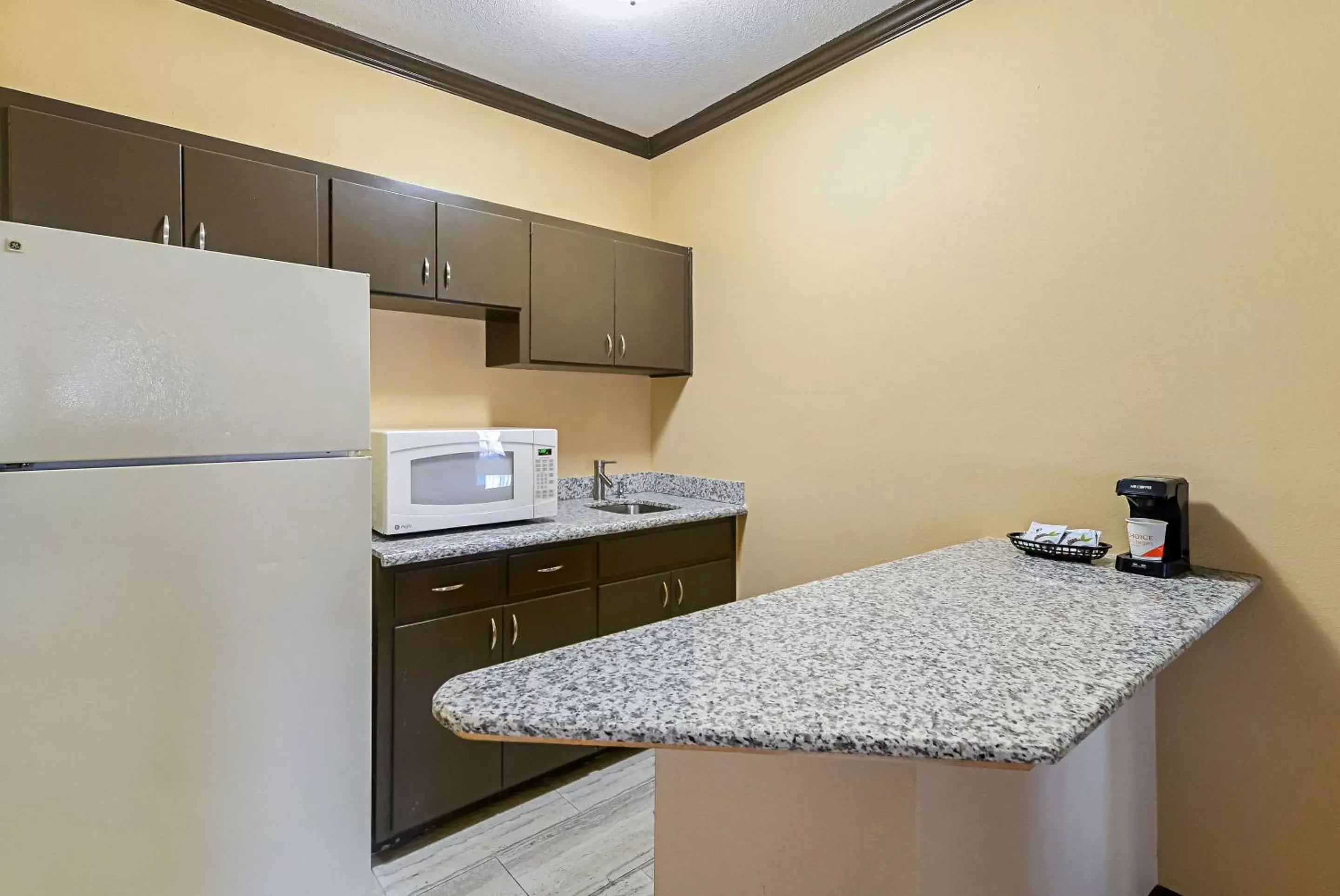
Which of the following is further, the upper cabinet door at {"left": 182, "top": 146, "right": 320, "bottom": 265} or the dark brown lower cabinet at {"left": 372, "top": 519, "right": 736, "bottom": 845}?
the dark brown lower cabinet at {"left": 372, "top": 519, "right": 736, "bottom": 845}

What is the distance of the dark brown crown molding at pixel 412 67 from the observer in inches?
84.3

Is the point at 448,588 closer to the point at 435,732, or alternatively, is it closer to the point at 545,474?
the point at 435,732

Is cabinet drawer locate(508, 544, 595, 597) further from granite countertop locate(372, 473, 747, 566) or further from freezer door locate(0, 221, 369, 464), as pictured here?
freezer door locate(0, 221, 369, 464)

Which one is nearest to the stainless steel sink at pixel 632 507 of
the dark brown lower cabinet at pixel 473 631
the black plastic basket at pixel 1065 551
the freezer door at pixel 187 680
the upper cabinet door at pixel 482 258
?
the dark brown lower cabinet at pixel 473 631

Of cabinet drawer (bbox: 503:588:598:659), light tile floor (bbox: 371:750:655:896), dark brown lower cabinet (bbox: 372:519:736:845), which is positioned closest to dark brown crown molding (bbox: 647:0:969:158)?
dark brown lower cabinet (bbox: 372:519:736:845)

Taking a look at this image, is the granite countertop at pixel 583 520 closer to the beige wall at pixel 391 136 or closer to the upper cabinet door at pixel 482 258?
the beige wall at pixel 391 136

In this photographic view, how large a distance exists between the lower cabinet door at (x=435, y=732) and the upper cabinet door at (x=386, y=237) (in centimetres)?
113

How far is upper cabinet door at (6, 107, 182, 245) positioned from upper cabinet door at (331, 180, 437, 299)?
411mm

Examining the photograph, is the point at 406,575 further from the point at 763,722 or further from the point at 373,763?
the point at 763,722

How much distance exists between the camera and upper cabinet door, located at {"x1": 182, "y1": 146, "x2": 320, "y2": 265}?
1.79 meters

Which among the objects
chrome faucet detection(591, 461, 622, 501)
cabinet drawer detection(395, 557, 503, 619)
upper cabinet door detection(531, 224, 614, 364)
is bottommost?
cabinet drawer detection(395, 557, 503, 619)

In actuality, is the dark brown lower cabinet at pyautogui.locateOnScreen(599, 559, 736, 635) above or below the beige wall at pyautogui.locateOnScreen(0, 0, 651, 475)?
below

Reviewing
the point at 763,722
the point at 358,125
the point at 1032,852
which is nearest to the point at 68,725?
the point at 763,722

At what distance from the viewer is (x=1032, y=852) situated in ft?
3.77
